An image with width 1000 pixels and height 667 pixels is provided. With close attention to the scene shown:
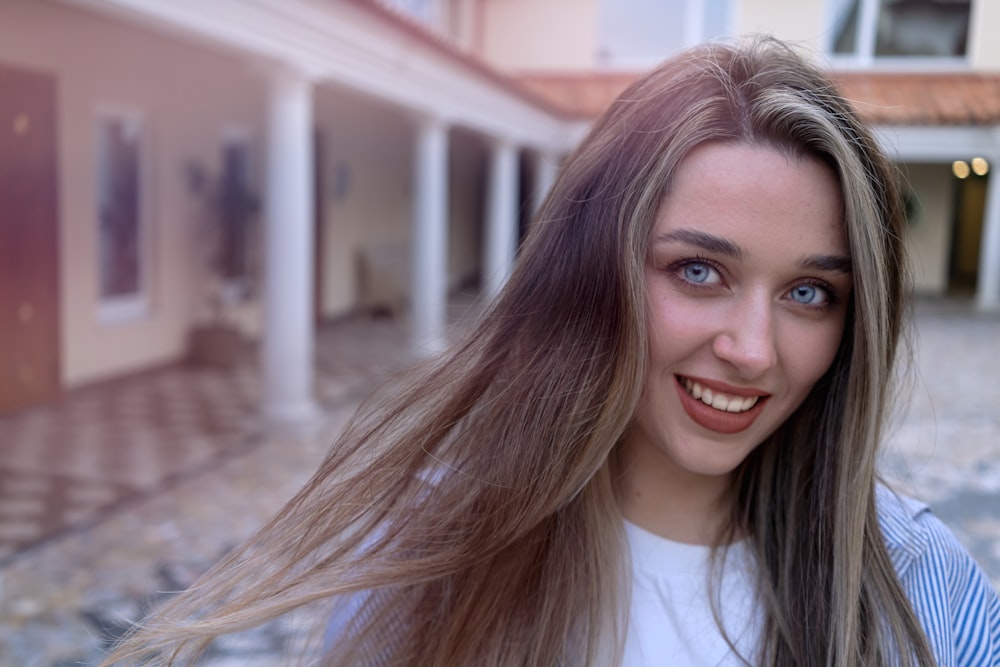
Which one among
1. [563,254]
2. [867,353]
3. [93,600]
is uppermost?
[563,254]

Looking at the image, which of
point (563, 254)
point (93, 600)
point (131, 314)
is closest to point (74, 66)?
point (131, 314)

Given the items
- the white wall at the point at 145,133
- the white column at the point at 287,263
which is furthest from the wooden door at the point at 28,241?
the white column at the point at 287,263

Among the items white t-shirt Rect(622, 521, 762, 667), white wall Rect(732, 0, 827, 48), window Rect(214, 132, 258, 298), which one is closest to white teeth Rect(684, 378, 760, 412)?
white t-shirt Rect(622, 521, 762, 667)

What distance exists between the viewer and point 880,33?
16984 millimetres

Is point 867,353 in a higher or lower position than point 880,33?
lower

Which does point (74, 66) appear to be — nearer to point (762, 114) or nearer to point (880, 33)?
point (762, 114)

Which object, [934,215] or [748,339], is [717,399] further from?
[934,215]

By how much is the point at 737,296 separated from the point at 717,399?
0.45 ft

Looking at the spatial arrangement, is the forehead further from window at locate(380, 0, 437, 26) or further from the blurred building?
window at locate(380, 0, 437, 26)

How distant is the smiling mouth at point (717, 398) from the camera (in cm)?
118

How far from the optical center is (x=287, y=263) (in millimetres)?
6910

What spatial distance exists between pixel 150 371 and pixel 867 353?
854 cm

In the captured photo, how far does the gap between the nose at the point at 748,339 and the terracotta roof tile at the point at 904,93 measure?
13240 mm

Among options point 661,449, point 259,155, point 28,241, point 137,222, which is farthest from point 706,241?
point 259,155
